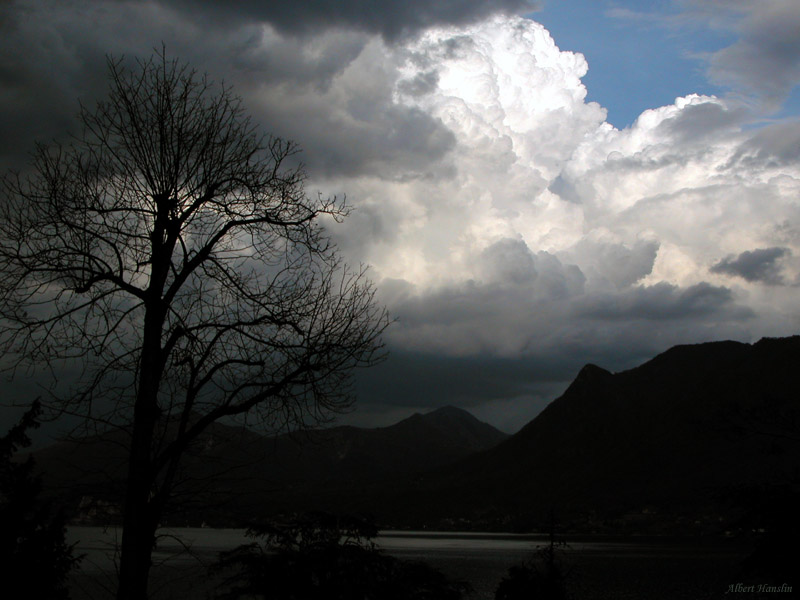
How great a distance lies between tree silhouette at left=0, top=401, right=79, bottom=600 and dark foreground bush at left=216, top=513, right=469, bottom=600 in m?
7.55

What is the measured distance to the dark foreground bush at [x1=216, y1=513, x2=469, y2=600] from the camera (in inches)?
478

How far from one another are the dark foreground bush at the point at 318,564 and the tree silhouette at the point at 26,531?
7.55m

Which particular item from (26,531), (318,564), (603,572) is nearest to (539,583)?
(318,564)

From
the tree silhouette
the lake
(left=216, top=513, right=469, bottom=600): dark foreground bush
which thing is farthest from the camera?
the lake

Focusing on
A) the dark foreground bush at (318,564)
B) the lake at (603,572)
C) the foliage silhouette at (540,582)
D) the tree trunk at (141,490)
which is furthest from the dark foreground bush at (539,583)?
the lake at (603,572)

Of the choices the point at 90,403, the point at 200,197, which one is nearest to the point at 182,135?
the point at 200,197

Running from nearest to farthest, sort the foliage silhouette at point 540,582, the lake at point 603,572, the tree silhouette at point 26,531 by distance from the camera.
→ the tree silhouette at point 26,531, the foliage silhouette at point 540,582, the lake at point 603,572

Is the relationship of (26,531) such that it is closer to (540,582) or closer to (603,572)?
(540,582)

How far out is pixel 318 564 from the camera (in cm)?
1221

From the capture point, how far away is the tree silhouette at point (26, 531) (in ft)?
61.9

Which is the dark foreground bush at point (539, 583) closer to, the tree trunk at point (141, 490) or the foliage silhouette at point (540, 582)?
the foliage silhouette at point (540, 582)

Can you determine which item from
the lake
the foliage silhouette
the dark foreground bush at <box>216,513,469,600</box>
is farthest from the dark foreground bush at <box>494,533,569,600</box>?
the lake

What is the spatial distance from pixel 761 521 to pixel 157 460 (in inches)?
475

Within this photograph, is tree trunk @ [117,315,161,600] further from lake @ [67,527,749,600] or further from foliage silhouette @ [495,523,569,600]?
lake @ [67,527,749,600]
